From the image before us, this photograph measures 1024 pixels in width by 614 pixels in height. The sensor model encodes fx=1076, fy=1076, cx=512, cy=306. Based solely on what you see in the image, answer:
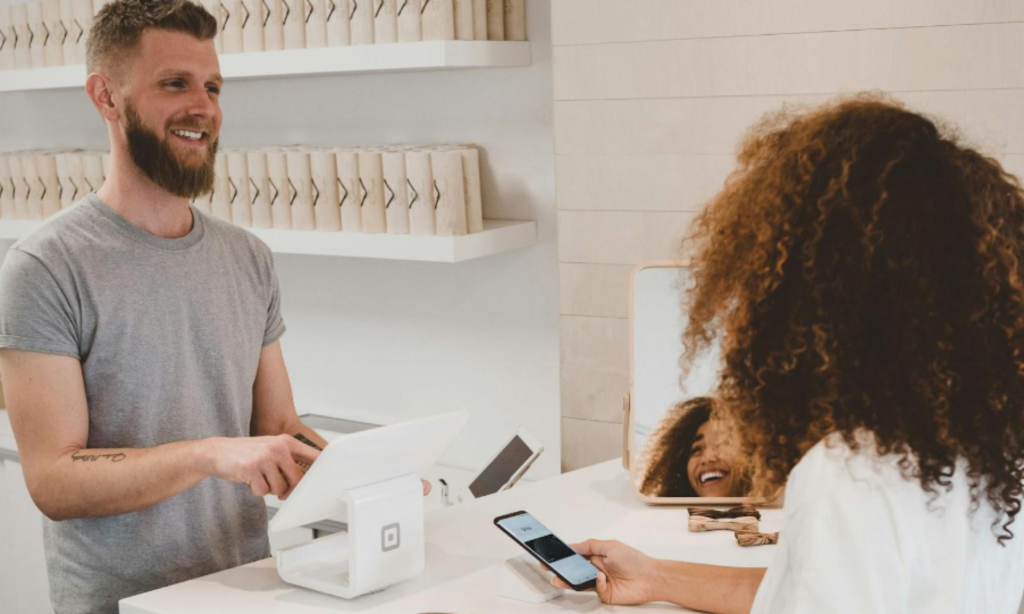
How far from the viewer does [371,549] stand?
55.0 inches

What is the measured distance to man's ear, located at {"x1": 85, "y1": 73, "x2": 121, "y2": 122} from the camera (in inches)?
68.0

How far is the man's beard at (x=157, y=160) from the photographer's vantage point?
166cm

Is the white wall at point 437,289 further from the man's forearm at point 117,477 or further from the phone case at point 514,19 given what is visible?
the man's forearm at point 117,477

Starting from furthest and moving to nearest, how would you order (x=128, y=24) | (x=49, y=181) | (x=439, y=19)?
(x=49, y=181) → (x=439, y=19) → (x=128, y=24)

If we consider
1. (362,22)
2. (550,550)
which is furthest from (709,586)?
(362,22)

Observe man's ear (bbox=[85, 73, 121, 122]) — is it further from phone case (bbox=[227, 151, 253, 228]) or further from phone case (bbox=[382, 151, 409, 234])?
phone case (bbox=[227, 151, 253, 228])

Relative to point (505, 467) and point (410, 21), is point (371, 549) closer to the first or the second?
point (505, 467)

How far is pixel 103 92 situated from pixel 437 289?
1.15 m

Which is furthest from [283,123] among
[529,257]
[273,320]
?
[273,320]

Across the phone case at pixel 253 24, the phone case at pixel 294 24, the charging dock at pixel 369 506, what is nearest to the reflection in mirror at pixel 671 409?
the charging dock at pixel 369 506

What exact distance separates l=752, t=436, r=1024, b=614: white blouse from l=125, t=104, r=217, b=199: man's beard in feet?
3.62

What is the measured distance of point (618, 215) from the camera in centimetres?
211

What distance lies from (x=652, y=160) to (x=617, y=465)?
1.91ft

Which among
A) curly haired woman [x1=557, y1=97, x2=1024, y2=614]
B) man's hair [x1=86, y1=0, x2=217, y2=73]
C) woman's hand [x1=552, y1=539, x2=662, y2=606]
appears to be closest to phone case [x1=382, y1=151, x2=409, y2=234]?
man's hair [x1=86, y1=0, x2=217, y2=73]
